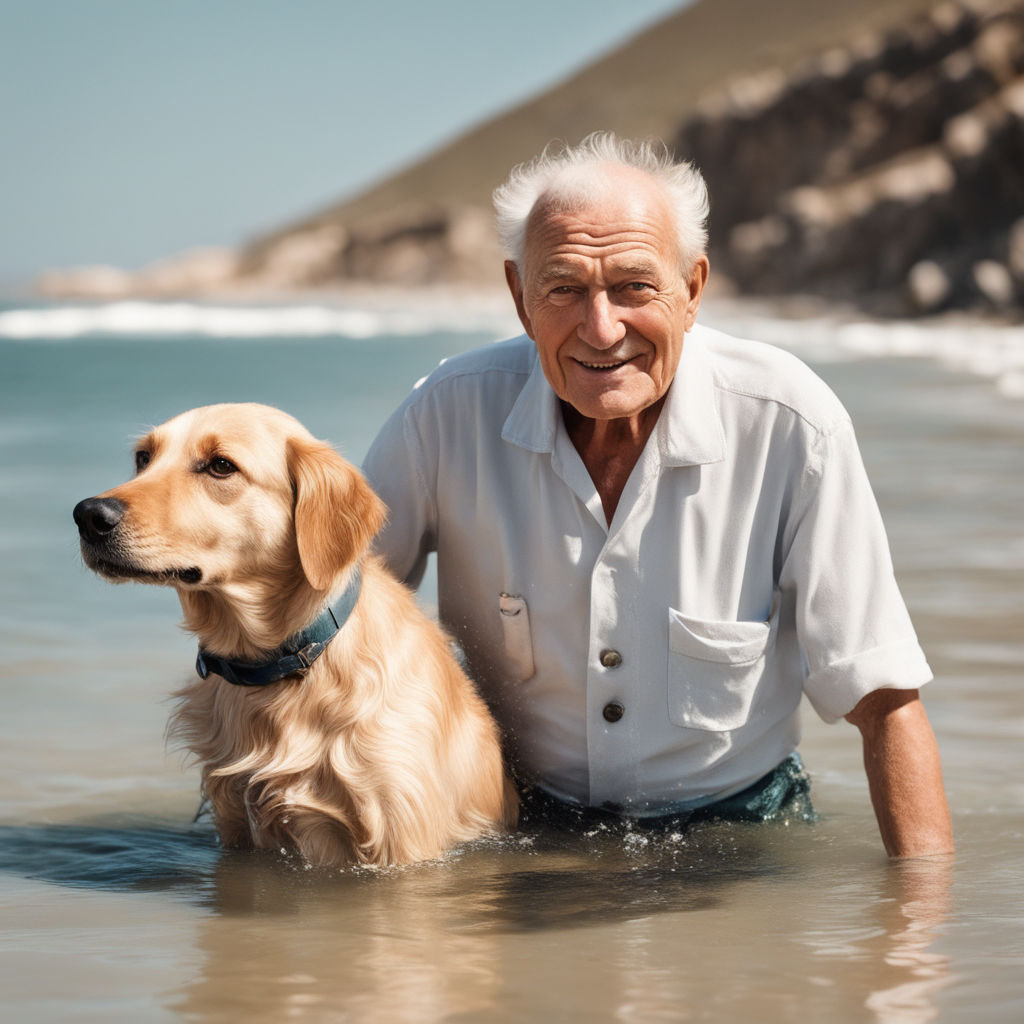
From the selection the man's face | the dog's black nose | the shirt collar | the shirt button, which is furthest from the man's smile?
the dog's black nose

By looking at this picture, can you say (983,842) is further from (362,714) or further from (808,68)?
(808,68)

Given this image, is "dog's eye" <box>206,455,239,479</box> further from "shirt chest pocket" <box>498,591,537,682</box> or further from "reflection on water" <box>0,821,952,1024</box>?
"reflection on water" <box>0,821,952,1024</box>

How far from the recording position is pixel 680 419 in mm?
3666

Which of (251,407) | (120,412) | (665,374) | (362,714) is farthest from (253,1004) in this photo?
(120,412)

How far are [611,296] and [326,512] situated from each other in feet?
2.80

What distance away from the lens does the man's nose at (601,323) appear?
351 centimetres

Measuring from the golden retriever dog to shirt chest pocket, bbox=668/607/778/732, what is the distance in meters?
0.59

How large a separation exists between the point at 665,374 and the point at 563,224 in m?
0.44

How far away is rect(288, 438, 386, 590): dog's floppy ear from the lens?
3371mm

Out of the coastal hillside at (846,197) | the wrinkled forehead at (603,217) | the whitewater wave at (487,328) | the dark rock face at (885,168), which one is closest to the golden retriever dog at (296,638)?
the wrinkled forehead at (603,217)

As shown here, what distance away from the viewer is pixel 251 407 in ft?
11.7

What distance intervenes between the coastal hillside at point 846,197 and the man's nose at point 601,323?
8.94 metres

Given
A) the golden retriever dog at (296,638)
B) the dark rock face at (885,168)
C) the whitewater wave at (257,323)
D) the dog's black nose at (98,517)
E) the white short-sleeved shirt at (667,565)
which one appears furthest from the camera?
the whitewater wave at (257,323)

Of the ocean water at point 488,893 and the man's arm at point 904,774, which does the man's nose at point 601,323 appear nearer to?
the man's arm at point 904,774
